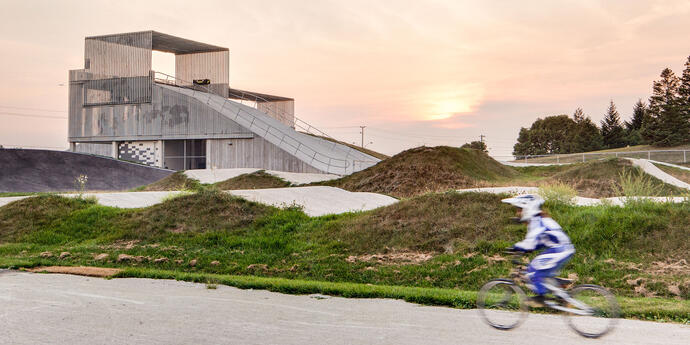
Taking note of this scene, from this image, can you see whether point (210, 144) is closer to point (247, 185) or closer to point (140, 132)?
point (140, 132)

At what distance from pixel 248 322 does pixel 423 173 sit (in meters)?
26.8

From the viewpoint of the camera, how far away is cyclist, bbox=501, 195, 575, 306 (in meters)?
6.85

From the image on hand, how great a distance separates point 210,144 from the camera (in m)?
48.7

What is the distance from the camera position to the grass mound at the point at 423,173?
3238 cm

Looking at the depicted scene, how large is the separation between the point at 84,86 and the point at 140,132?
Answer: 790cm

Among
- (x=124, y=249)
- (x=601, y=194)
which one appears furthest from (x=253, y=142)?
(x=124, y=249)

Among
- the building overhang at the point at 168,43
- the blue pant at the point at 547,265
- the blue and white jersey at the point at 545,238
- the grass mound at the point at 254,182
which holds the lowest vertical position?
the blue pant at the point at 547,265

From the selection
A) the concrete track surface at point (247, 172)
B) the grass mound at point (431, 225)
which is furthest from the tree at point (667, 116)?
the grass mound at point (431, 225)

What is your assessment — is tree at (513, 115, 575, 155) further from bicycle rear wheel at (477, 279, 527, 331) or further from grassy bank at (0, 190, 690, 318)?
bicycle rear wheel at (477, 279, 527, 331)

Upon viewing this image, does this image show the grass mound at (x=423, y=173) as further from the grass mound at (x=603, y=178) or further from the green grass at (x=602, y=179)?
the grass mound at (x=603, y=178)

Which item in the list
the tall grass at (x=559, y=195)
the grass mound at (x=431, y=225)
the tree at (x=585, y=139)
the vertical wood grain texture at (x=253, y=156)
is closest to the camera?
the grass mound at (x=431, y=225)

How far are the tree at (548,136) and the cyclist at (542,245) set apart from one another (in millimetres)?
105932

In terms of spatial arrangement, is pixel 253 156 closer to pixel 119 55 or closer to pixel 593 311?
pixel 119 55

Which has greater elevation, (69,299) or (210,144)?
(210,144)
